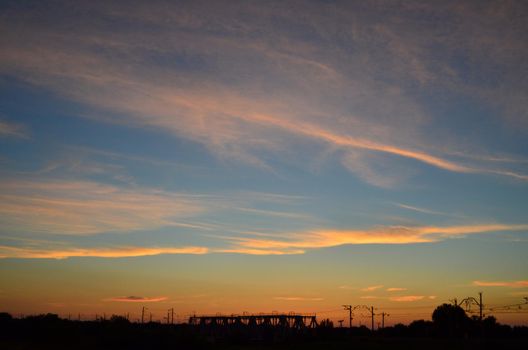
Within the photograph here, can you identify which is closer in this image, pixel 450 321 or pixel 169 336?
pixel 169 336

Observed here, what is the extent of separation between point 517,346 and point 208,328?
61.8 meters

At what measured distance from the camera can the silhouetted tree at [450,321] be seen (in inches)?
5728

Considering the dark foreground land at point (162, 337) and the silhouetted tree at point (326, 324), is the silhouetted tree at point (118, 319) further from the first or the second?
the silhouetted tree at point (326, 324)

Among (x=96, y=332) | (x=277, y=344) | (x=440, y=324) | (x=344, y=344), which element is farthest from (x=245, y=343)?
(x=440, y=324)

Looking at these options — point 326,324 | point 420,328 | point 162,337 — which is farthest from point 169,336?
point 420,328

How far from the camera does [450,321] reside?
14862 centimetres

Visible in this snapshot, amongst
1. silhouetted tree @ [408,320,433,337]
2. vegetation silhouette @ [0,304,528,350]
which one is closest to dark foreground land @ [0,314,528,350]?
vegetation silhouette @ [0,304,528,350]

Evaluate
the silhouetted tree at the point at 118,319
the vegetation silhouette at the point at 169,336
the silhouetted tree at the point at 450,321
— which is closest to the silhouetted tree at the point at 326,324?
the vegetation silhouette at the point at 169,336

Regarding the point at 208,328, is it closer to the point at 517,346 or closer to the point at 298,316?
the point at 298,316

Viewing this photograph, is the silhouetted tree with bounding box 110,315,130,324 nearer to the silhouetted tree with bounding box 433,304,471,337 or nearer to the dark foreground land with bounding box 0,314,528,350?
the dark foreground land with bounding box 0,314,528,350

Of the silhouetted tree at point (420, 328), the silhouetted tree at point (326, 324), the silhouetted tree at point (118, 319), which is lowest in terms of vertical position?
the silhouetted tree at point (420, 328)

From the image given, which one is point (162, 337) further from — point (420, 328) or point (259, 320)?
point (420, 328)

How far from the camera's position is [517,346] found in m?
89.9

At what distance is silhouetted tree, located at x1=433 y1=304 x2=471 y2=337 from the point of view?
146 metres
